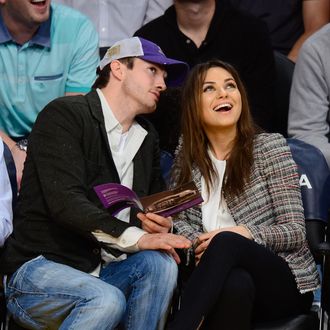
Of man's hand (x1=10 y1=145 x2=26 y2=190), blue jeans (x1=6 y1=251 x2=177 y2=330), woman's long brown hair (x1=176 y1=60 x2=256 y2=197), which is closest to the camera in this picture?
blue jeans (x1=6 y1=251 x2=177 y2=330)

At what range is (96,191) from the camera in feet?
14.4

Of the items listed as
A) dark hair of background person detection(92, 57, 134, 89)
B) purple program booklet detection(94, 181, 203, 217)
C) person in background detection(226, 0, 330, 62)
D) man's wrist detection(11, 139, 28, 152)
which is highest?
dark hair of background person detection(92, 57, 134, 89)

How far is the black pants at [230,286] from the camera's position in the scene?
433 cm

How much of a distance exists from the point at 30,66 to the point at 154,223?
58.8 inches

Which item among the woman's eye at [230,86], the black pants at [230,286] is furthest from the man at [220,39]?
the black pants at [230,286]

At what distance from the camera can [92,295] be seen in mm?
4312

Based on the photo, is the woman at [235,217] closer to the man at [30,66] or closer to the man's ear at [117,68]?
the man's ear at [117,68]

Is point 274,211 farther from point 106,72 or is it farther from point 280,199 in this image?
point 106,72

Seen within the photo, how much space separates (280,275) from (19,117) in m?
1.77

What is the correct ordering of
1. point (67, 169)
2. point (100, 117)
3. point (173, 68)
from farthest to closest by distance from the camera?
point (173, 68) → point (100, 117) → point (67, 169)

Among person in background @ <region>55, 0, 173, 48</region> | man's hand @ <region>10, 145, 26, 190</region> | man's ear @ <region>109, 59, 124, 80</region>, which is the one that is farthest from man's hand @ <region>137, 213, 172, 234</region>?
person in background @ <region>55, 0, 173, 48</region>

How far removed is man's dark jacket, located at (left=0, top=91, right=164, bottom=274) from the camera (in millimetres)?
4457

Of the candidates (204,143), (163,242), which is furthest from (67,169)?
(204,143)

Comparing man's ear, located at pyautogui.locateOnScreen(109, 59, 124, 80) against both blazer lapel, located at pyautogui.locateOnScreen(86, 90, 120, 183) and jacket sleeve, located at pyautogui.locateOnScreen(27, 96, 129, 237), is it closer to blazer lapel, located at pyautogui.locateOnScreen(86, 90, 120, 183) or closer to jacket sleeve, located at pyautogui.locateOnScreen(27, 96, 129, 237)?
blazer lapel, located at pyautogui.locateOnScreen(86, 90, 120, 183)
